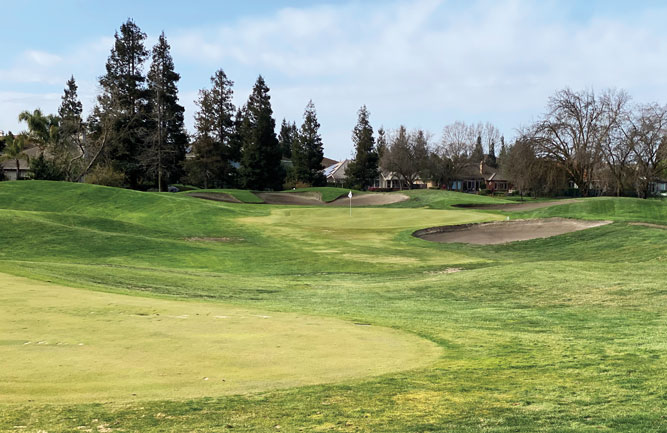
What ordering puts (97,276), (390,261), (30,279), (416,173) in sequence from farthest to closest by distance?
(416,173)
(390,261)
(97,276)
(30,279)

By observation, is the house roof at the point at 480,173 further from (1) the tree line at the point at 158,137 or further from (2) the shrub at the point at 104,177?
(2) the shrub at the point at 104,177

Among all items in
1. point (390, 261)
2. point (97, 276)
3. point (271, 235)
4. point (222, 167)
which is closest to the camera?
point (97, 276)

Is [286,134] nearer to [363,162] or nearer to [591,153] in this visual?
[363,162]

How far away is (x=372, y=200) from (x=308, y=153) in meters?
38.3

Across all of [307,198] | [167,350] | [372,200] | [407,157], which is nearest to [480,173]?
[407,157]

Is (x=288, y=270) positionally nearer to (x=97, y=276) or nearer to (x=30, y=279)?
(x=97, y=276)

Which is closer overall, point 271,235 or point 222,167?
point 271,235

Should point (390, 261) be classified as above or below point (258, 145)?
below

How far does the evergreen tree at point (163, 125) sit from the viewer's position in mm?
82375

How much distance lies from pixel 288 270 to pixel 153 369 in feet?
53.9

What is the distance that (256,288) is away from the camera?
57.0 feet

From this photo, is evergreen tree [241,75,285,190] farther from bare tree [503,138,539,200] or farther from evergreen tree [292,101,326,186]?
bare tree [503,138,539,200]

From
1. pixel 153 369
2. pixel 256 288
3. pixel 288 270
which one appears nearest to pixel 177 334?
pixel 153 369

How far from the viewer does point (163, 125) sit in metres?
90.3
